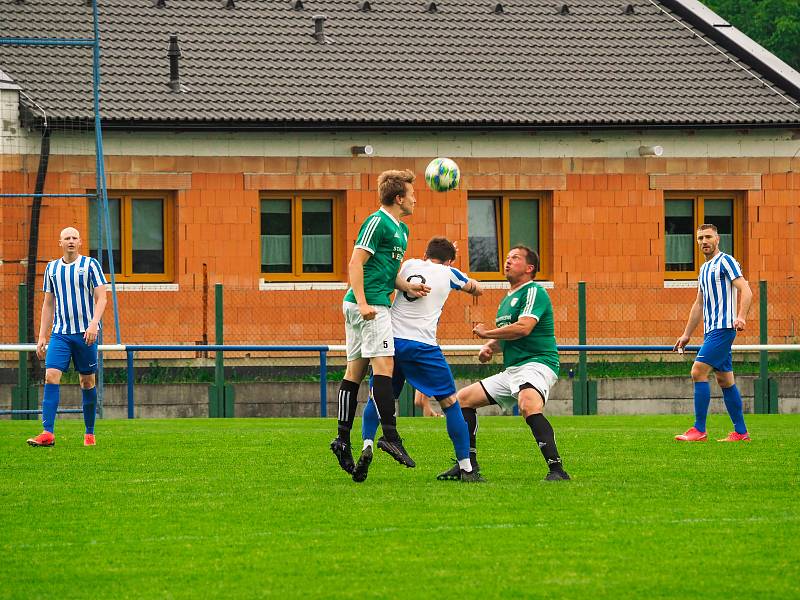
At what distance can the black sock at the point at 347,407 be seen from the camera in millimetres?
10586

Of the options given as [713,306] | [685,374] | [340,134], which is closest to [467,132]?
[340,134]

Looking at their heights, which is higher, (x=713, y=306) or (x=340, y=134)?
(x=340, y=134)

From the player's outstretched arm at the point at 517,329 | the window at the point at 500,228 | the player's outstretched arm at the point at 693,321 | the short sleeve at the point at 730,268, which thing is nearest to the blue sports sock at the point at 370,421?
the player's outstretched arm at the point at 517,329

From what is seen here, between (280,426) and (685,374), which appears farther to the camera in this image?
(685,374)

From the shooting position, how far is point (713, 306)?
14.6 metres

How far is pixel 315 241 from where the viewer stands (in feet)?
85.6

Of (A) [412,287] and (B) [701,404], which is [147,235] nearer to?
(B) [701,404]

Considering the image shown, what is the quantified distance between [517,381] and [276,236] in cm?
1567

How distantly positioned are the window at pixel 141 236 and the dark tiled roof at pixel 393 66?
59.9 inches

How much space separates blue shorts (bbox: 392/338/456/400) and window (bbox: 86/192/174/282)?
1519 centimetres

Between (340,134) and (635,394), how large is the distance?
6.49 metres

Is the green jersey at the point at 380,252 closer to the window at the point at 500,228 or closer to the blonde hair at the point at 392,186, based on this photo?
the blonde hair at the point at 392,186

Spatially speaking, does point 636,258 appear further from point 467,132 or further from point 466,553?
point 466,553

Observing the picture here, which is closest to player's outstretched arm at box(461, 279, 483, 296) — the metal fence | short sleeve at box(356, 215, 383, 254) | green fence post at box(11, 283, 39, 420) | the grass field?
short sleeve at box(356, 215, 383, 254)
